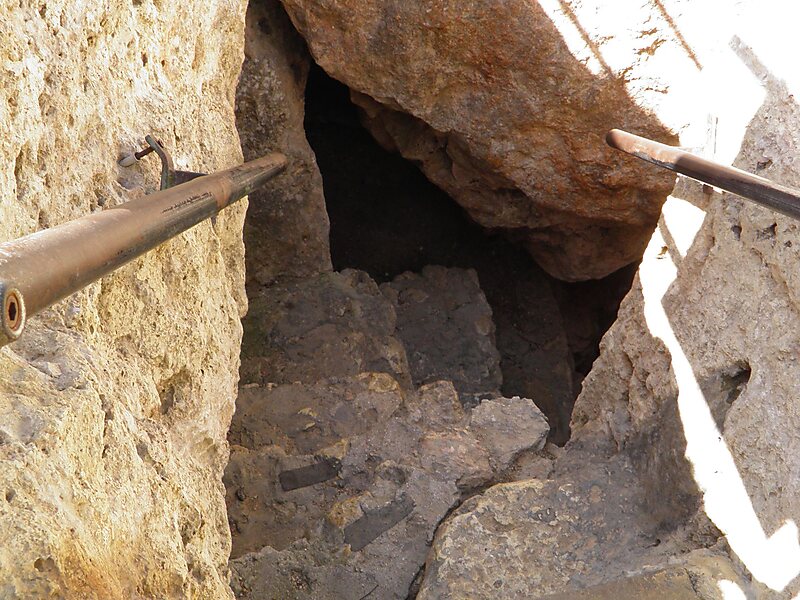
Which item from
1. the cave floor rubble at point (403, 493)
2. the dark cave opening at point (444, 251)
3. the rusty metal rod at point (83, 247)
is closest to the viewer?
the rusty metal rod at point (83, 247)

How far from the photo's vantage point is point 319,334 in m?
4.20

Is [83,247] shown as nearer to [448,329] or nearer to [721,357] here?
[721,357]

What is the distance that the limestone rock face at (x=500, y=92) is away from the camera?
3.43 m

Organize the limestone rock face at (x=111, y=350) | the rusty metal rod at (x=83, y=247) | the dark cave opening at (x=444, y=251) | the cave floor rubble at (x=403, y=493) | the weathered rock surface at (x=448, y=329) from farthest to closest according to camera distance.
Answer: the dark cave opening at (x=444, y=251), the weathered rock surface at (x=448, y=329), the cave floor rubble at (x=403, y=493), the limestone rock face at (x=111, y=350), the rusty metal rod at (x=83, y=247)

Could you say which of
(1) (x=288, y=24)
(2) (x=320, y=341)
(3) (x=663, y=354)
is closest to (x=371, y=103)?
(1) (x=288, y=24)

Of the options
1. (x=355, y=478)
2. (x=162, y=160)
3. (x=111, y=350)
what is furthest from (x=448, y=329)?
(x=111, y=350)

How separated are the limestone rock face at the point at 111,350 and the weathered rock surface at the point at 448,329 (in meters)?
2.69

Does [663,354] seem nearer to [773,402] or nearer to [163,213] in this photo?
[773,402]

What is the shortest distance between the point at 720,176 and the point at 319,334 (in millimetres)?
2637

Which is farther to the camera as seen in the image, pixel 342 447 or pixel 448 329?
pixel 448 329

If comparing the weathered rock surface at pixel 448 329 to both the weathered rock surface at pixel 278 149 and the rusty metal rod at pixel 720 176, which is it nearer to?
the weathered rock surface at pixel 278 149

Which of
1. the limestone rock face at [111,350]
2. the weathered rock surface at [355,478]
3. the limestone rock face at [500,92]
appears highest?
the limestone rock face at [500,92]

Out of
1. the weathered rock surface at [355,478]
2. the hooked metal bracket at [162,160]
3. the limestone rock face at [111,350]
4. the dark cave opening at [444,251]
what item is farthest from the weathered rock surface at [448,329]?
the hooked metal bracket at [162,160]

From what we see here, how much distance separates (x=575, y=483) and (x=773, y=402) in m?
0.79
